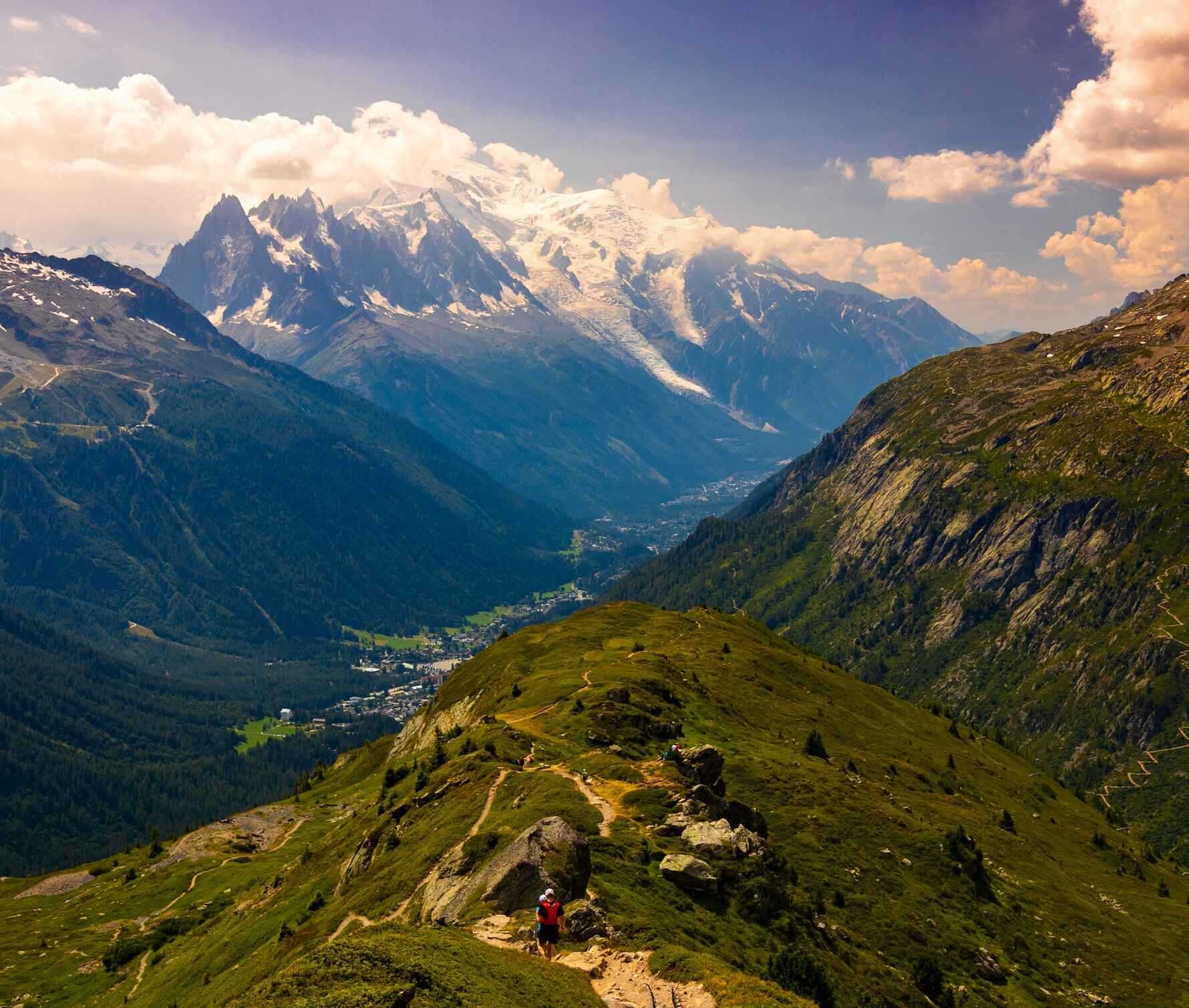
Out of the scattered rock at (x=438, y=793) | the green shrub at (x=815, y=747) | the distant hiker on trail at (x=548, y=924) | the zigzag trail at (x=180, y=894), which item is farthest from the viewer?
the green shrub at (x=815, y=747)

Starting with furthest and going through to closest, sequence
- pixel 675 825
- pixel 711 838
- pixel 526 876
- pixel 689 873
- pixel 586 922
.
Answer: pixel 675 825
pixel 711 838
pixel 689 873
pixel 526 876
pixel 586 922

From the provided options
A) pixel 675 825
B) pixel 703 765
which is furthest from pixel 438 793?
pixel 675 825

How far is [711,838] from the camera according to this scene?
6581 cm

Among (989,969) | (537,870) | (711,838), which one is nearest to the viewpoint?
(537,870)

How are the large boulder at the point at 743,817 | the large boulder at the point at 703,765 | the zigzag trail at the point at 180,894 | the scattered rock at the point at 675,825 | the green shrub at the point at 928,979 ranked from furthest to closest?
the zigzag trail at the point at 180,894, the large boulder at the point at 703,765, the large boulder at the point at 743,817, the scattered rock at the point at 675,825, the green shrub at the point at 928,979

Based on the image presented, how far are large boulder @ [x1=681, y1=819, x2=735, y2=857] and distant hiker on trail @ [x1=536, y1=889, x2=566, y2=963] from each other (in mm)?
20947

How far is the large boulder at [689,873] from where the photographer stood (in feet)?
199

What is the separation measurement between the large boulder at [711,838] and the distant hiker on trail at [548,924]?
20.9 m

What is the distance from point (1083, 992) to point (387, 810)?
70.6 metres

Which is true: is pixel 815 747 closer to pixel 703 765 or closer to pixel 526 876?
pixel 703 765

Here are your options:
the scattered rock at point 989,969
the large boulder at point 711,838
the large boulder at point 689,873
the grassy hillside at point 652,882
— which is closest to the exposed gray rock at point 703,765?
the grassy hillside at point 652,882

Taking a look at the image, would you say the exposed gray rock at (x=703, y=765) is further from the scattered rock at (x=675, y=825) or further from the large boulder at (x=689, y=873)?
the large boulder at (x=689, y=873)

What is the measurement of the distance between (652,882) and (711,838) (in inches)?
323

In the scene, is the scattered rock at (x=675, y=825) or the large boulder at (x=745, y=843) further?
the scattered rock at (x=675, y=825)
